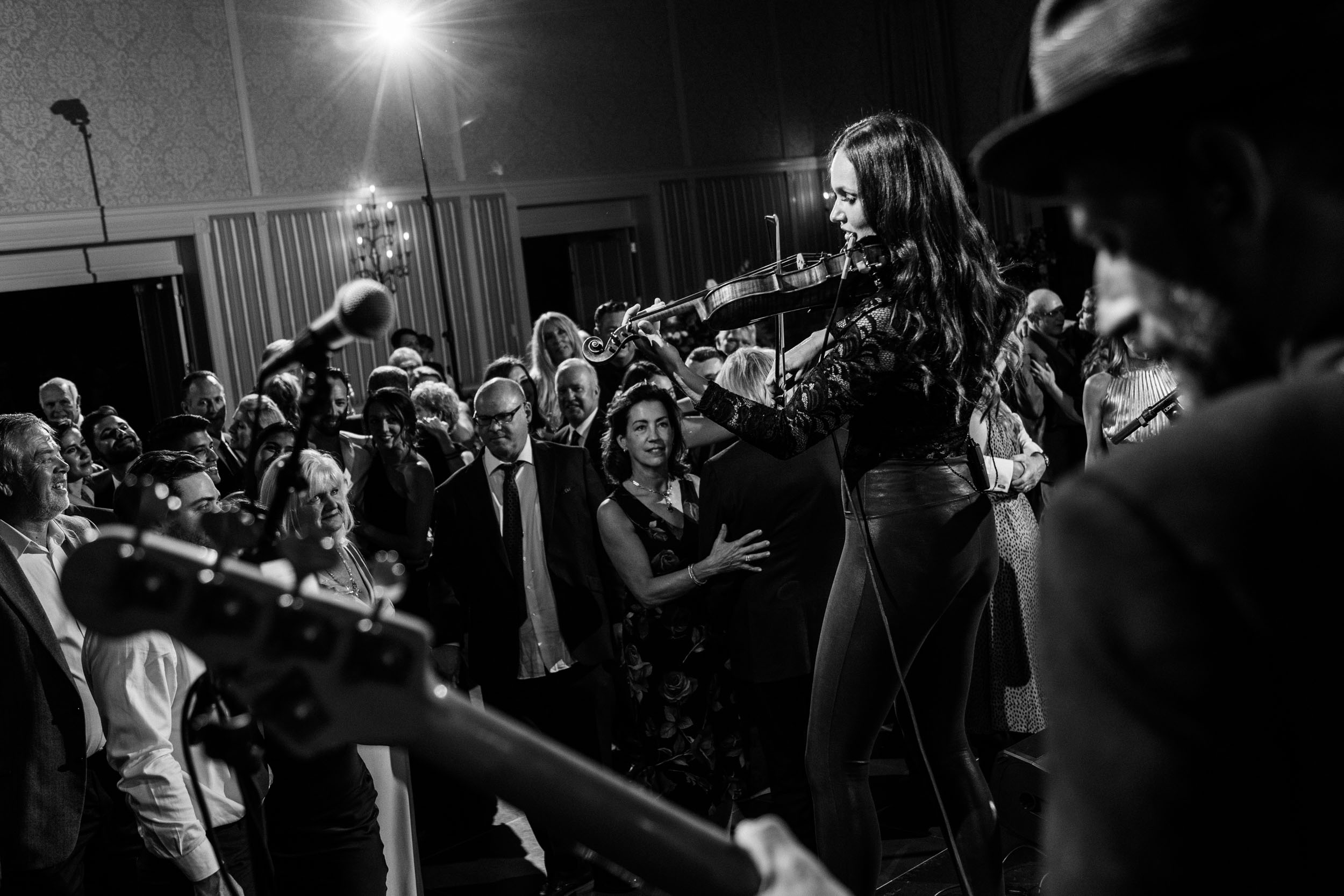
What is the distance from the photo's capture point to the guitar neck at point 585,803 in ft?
3.25

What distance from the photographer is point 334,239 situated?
35.2 ft

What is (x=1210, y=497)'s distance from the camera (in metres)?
0.63

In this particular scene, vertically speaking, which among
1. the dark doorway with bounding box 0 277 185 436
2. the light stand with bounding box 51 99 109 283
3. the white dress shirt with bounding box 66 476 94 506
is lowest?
the white dress shirt with bounding box 66 476 94 506

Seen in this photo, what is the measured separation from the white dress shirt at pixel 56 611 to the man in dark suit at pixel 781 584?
5.88 ft

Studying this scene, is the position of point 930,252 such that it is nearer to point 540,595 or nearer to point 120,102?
point 540,595

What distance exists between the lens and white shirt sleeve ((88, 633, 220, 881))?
8.41 feet

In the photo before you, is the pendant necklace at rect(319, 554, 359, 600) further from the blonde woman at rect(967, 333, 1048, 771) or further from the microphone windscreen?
the blonde woman at rect(967, 333, 1048, 771)

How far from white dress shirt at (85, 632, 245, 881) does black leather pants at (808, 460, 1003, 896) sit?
1.33 metres

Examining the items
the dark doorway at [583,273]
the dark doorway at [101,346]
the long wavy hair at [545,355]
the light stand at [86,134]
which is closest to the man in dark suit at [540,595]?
the long wavy hair at [545,355]

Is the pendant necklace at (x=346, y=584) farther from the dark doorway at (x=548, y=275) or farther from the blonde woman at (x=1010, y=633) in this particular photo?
the dark doorway at (x=548, y=275)

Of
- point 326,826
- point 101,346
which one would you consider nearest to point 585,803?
point 326,826

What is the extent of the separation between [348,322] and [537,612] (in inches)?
116

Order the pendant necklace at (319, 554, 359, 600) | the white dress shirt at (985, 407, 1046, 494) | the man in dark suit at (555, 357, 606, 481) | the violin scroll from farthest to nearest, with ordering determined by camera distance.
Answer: the man in dark suit at (555, 357, 606, 481) → the white dress shirt at (985, 407, 1046, 494) → the violin scroll → the pendant necklace at (319, 554, 359, 600)

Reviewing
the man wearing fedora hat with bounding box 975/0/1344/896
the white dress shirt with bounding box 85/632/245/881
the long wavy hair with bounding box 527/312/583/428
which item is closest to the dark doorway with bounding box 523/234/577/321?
the long wavy hair with bounding box 527/312/583/428
